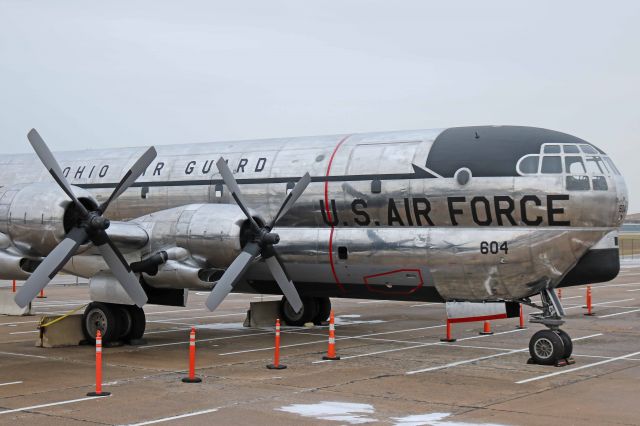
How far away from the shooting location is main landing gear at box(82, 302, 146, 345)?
18.2 m

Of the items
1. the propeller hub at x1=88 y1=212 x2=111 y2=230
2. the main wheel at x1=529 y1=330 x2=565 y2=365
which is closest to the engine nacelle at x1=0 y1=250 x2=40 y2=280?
the propeller hub at x1=88 y1=212 x2=111 y2=230

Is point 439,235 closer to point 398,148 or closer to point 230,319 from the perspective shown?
point 398,148

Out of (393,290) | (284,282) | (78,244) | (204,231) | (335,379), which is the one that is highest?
(204,231)

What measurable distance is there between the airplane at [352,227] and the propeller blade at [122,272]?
0.09 feet

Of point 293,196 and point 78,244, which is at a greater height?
point 293,196

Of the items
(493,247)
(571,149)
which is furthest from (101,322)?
(571,149)

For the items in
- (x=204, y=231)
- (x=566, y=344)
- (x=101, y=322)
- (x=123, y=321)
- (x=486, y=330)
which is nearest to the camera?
(x=566, y=344)

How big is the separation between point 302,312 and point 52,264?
853 cm

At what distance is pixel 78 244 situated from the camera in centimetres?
1565

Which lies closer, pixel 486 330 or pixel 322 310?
pixel 486 330

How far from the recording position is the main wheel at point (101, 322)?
1822 cm

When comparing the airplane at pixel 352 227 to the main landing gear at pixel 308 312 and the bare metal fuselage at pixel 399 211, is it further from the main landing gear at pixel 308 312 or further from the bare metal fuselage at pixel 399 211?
the main landing gear at pixel 308 312

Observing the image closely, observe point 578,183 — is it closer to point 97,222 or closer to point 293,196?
point 293,196

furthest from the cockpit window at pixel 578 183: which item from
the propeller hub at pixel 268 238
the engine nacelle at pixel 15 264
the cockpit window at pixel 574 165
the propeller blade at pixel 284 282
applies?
the engine nacelle at pixel 15 264
